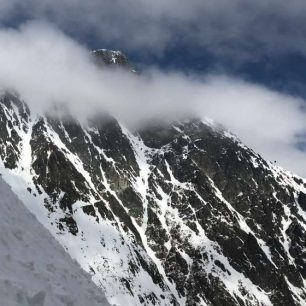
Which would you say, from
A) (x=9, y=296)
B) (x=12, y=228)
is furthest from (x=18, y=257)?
(x=9, y=296)

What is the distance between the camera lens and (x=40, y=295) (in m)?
13.1

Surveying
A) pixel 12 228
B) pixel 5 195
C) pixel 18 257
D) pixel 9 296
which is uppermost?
pixel 5 195

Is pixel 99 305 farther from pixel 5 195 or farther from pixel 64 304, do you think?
pixel 5 195

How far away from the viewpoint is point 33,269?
14844mm

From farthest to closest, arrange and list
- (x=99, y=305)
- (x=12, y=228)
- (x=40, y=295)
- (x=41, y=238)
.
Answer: (x=41, y=238)
(x=99, y=305)
(x=12, y=228)
(x=40, y=295)

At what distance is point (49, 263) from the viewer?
651 inches

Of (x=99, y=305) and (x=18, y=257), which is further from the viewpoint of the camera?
(x=99, y=305)

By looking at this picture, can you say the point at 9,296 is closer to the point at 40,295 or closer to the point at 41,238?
the point at 40,295

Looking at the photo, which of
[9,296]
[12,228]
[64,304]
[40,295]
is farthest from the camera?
[12,228]

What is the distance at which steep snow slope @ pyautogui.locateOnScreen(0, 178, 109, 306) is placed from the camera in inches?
509

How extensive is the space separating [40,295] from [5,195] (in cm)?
639

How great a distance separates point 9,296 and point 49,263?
13.9 ft

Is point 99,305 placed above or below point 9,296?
above

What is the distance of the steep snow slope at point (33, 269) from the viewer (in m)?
12.9
